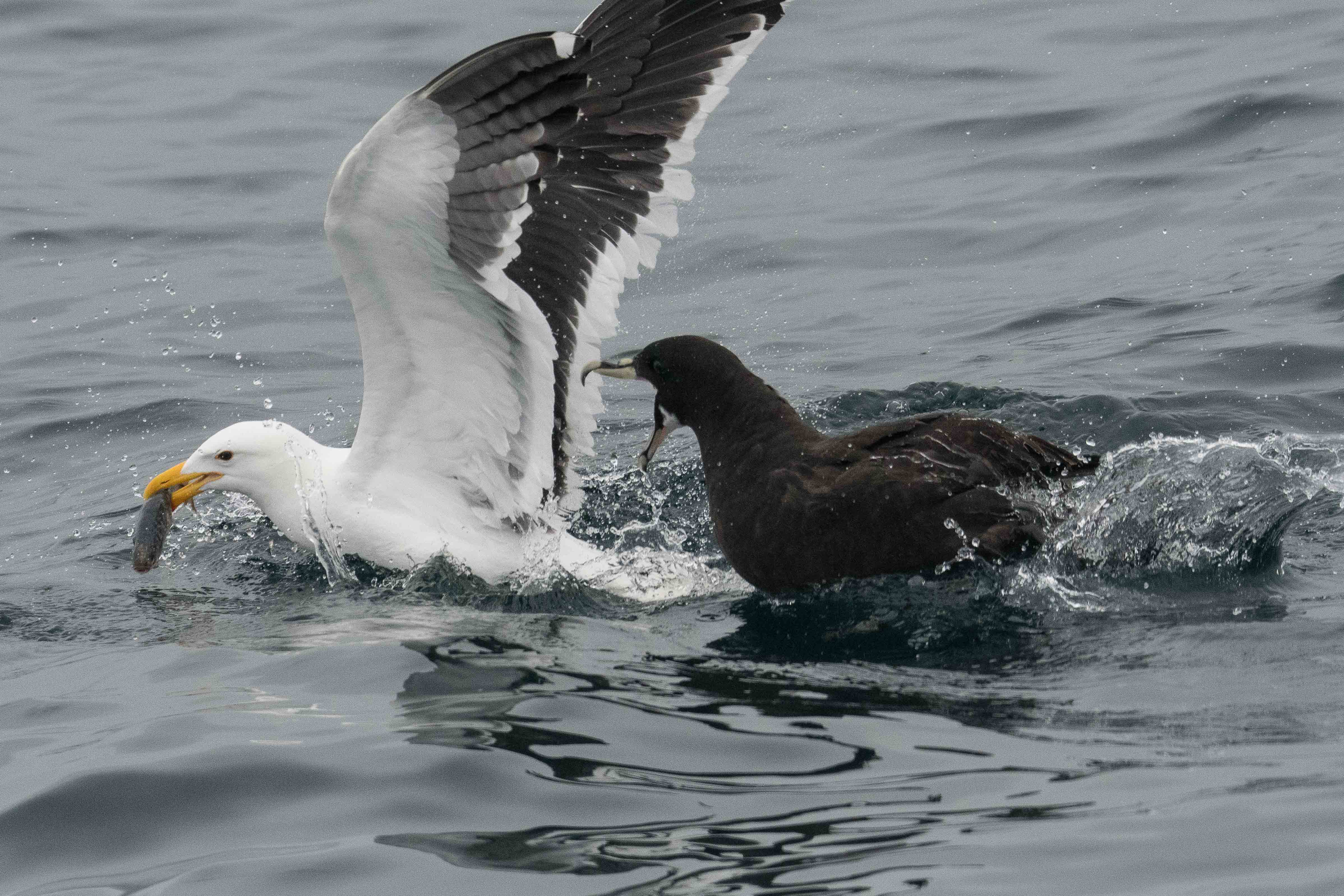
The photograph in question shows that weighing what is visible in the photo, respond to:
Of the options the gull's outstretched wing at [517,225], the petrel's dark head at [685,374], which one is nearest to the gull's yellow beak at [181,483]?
the gull's outstretched wing at [517,225]

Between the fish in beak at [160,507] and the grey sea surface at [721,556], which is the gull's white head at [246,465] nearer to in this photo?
the fish in beak at [160,507]

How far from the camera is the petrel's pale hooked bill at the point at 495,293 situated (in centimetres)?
620

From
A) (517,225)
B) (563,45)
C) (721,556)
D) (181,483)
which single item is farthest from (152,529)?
(563,45)

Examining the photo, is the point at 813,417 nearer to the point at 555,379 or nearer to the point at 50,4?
the point at 555,379

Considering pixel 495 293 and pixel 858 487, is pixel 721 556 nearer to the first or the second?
pixel 858 487

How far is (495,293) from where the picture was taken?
21.2 ft

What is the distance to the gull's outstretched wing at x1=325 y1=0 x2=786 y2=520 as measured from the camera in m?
6.09

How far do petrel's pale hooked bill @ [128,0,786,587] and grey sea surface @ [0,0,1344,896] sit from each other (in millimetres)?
364

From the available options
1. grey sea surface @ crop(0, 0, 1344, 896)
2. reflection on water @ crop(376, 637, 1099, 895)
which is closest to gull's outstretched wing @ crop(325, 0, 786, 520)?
grey sea surface @ crop(0, 0, 1344, 896)

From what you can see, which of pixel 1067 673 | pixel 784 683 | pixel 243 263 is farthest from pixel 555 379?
pixel 243 263

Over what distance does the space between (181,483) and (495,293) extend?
185 centimetres

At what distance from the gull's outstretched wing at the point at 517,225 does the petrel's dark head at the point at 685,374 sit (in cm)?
38

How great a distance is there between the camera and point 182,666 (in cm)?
625

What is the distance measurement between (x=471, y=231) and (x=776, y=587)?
5.40 ft
